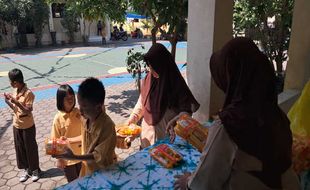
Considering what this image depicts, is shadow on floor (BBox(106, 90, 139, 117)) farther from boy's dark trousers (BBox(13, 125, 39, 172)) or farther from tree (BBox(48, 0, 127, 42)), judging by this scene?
boy's dark trousers (BBox(13, 125, 39, 172))

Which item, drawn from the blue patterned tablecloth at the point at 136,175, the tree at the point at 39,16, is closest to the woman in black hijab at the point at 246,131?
the blue patterned tablecloth at the point at 136,175

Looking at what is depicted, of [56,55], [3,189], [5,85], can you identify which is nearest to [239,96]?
[3,189]

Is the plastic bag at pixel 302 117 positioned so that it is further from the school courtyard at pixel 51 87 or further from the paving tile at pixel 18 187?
the paving tile at pixel 18 187

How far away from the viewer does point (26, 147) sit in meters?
3.71

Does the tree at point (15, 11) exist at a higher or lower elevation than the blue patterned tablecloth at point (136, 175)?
higher

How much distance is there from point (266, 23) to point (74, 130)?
523 centimetres

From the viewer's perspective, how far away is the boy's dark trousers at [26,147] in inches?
145

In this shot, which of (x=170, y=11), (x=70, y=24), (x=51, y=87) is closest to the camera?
(x=170, y=11)

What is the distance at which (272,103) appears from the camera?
1.35 meters

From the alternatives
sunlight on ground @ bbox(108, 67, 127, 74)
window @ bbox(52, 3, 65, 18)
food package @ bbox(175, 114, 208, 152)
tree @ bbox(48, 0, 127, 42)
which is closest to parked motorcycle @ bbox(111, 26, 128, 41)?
window @ bbox(52, 3, 65, 18)

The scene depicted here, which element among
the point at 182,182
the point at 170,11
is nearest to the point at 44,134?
the point at 170,11

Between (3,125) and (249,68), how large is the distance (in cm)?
583

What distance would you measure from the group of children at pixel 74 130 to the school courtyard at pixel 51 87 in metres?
0.29

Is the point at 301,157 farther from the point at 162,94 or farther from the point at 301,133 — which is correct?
the point at 162,94
